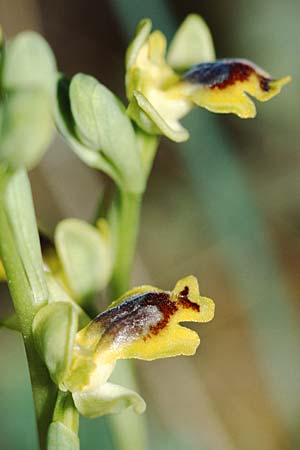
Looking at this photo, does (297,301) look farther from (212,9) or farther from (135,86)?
(135,86)

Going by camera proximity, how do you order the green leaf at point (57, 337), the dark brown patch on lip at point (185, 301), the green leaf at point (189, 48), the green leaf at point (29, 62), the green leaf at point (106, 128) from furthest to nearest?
the green leaf at point (189, 48) < the green leaf at point (106, 128) < the dark brown patch on lip at point (185, 301) < the green leaf at point (57, 337) < the green leaf at point (29, 62)

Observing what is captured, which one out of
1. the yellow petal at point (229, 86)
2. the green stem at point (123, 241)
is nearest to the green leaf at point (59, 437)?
the green stem at point (123, 241)

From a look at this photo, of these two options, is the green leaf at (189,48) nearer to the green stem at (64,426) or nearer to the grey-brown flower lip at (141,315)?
the grey-brown flower lip at (141,315)

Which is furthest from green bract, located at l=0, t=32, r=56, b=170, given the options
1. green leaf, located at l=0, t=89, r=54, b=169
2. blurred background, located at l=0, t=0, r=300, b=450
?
blurred background, located at l=0, t=0, r=300, b=450

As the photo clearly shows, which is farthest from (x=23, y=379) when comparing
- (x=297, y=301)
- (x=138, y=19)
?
(x=138, y=19)

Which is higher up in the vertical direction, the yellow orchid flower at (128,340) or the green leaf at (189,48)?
the green leaf at (189,48)

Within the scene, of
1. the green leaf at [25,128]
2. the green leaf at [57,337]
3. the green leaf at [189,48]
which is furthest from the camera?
the green leaf at [189,48]

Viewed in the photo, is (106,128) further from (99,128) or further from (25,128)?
(25,128)
